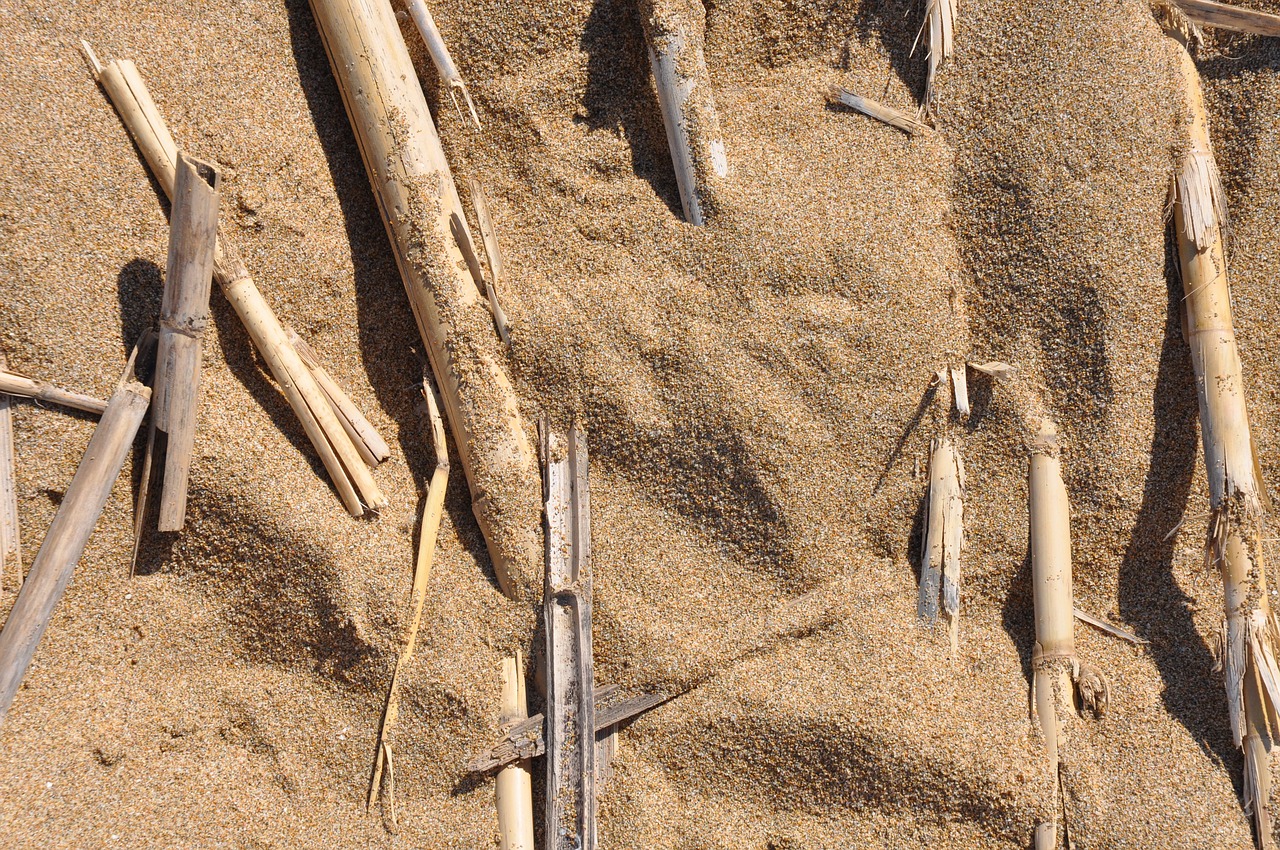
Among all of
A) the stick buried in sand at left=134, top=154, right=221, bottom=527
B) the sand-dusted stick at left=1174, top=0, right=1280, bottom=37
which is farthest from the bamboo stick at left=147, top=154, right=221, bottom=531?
the sand-dusted stick at left=1174, top=0, right=1280, bottom=37

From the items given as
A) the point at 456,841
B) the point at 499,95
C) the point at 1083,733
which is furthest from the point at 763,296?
the point at 456,841

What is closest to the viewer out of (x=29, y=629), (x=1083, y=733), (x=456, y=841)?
(x=29, y=629)

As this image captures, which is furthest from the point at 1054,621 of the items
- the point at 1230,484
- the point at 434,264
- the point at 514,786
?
the point at 434,264

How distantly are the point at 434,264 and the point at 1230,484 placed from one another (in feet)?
8.80

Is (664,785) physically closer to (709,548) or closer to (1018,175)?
(709,548)

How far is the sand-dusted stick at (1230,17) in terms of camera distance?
2.79 m

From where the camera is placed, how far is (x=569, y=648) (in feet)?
8.11

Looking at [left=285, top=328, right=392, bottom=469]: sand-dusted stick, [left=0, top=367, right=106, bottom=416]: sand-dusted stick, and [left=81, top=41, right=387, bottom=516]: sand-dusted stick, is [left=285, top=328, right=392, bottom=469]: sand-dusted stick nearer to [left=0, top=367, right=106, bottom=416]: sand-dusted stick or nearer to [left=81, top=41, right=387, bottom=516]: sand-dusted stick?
[left=81, top=41, right=387, bottom=516]: sand-dusted stick

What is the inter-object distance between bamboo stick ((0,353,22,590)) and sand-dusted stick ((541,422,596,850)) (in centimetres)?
151

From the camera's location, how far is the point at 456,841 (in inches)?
96.1

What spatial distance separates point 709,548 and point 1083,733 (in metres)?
1.36

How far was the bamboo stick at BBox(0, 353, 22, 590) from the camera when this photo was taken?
230 cm

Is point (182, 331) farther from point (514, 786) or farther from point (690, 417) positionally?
point (514, 786)

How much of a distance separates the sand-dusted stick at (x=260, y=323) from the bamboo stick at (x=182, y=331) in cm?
10
